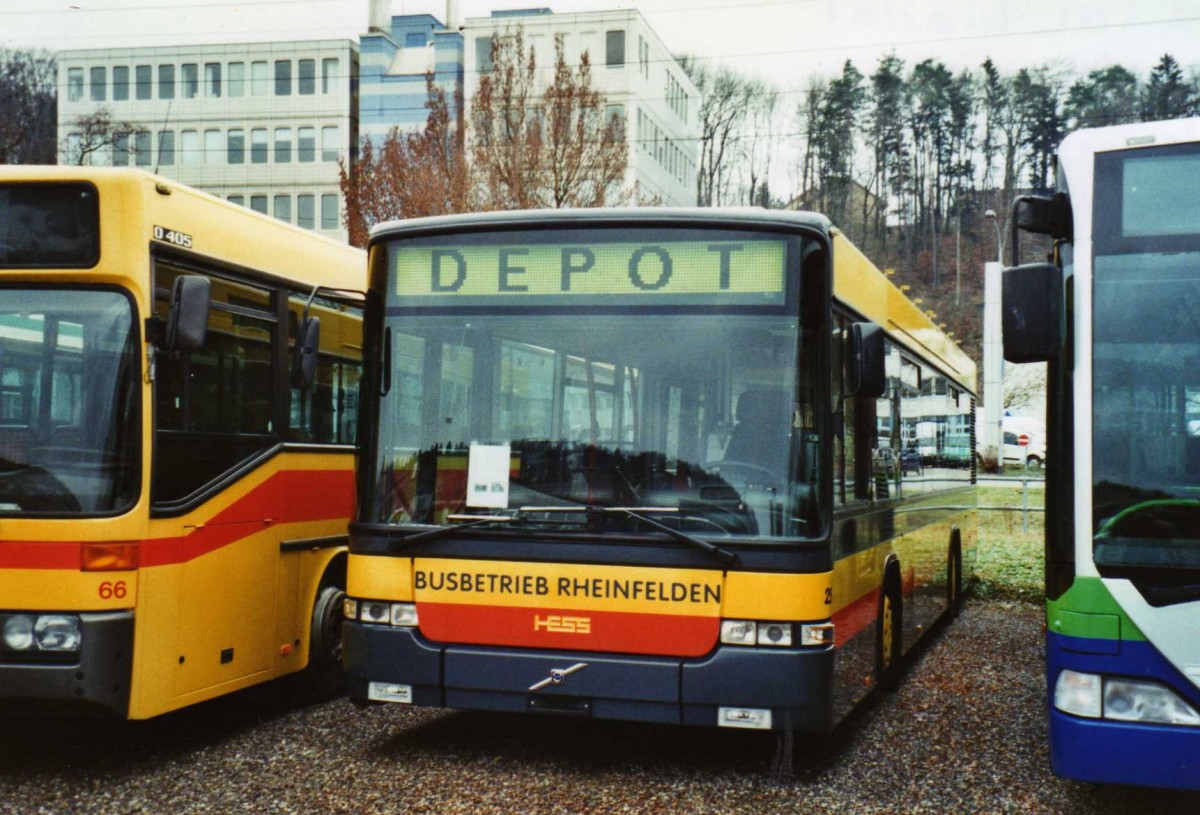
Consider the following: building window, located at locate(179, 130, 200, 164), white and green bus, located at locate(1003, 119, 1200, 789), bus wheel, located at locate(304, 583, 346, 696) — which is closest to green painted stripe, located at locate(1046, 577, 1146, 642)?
white and green bus, located at locate(1003, 119, 1200, 789)

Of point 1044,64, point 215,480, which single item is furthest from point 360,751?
point 1044,64

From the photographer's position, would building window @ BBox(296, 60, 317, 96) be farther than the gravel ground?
Yes

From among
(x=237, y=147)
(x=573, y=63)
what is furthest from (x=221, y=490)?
(x=237, y=147)

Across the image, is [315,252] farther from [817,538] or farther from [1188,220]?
[1188,220]

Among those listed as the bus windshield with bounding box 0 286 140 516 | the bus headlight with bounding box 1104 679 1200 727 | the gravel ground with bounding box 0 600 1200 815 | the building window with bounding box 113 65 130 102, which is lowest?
the gravel ground with bounding box 0 600 1200 815

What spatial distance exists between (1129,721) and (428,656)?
124 inches

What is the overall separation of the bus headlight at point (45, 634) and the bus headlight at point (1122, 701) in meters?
4.38

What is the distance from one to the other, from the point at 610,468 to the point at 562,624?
77 cm

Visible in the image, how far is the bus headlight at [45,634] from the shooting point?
6.34m

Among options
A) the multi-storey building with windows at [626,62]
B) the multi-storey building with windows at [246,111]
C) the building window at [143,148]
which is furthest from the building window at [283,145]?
the multi-storey building with windows at [626,62]

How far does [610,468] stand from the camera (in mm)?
6418

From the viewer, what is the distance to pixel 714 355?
21.0ft

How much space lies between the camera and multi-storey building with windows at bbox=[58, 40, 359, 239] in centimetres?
7162

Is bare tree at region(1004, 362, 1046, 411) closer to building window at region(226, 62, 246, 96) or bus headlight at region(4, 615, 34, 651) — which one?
building window at region(226, 62, 246, 96)
